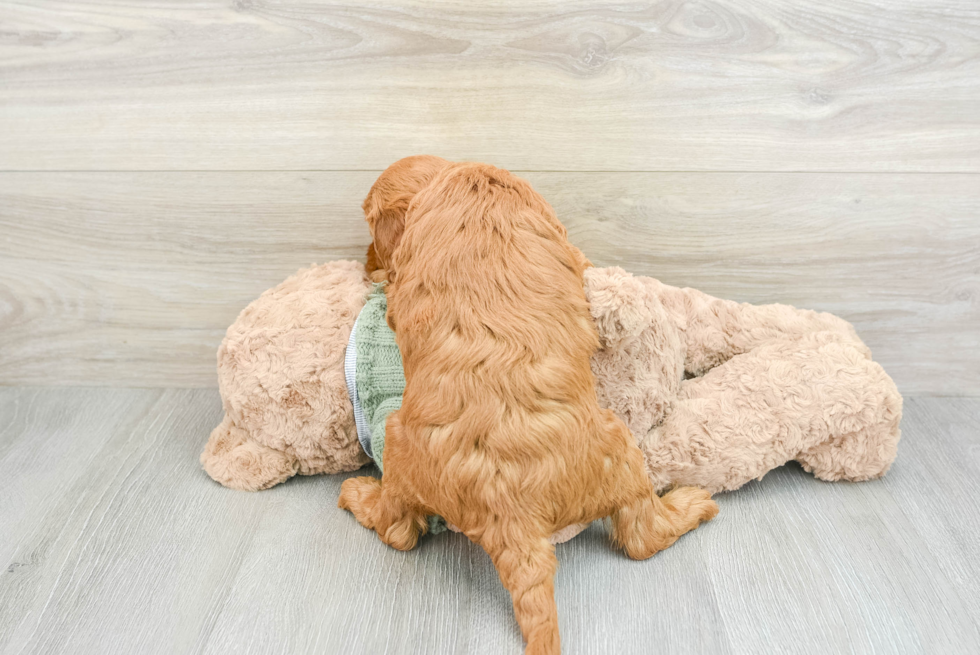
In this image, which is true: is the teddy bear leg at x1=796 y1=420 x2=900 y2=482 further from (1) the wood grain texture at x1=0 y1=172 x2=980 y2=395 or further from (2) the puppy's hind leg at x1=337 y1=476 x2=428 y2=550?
(2) the puppy's hind leg at x1=337 y1=476 x2=428 y2=550

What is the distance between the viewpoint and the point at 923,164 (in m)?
1.09

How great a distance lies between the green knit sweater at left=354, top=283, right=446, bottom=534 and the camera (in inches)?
36.9

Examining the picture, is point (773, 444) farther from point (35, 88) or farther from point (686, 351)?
point (35, 88)

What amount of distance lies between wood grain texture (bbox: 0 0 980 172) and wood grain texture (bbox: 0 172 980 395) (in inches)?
1.6

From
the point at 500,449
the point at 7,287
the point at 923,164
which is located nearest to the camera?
the point at 500,449

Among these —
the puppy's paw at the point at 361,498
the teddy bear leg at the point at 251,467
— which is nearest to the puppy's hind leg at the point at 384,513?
the puppy's paw at the point at 361,498

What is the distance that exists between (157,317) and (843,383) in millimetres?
1127

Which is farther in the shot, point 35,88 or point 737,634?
point 35,88

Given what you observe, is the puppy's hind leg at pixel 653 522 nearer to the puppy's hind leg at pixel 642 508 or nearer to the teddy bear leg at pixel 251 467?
the puppy's hind leg at pixel 642 508

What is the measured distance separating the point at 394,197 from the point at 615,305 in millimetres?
321

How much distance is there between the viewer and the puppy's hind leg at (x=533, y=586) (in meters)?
0.70

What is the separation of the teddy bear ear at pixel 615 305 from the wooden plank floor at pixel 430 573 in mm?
283

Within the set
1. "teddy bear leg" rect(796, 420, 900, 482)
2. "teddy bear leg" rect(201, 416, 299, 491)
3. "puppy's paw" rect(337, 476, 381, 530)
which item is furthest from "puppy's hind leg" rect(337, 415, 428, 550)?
"teddy bear leg" rect(796, 420, 900, 482)

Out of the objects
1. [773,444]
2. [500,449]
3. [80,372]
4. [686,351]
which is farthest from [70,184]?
[773,444]
